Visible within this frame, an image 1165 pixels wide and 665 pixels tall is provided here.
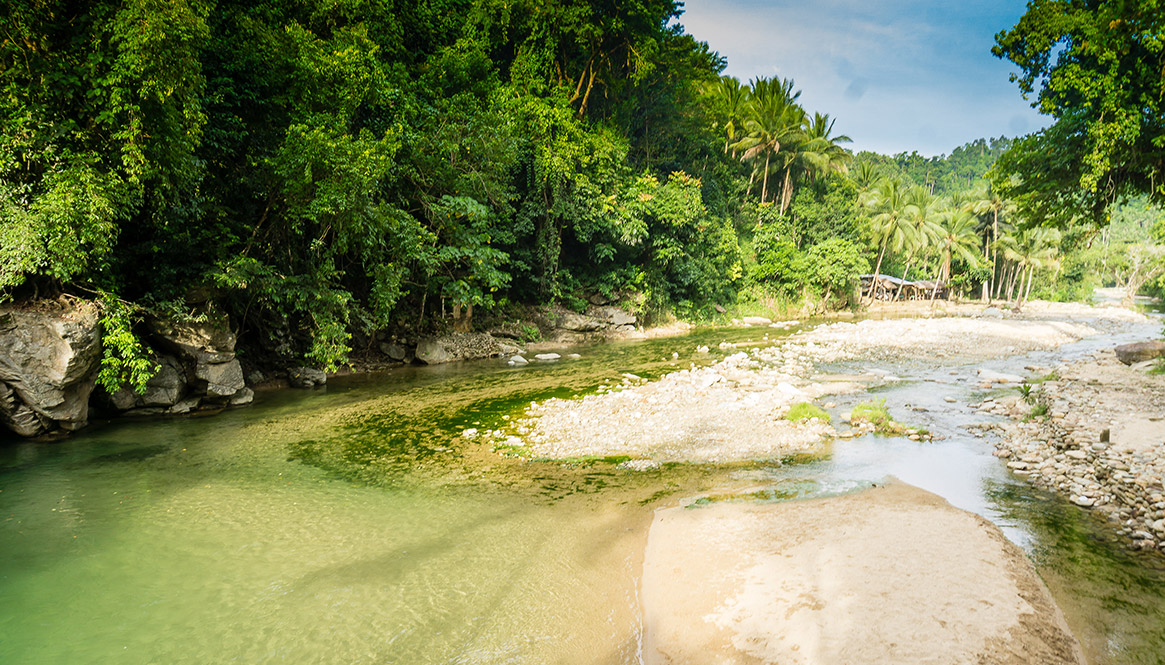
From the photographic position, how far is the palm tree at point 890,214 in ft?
148

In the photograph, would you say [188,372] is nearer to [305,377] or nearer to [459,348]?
[305,377]

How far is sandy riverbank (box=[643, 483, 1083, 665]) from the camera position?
12.3ft

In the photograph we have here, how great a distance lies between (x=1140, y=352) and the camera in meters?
15.0

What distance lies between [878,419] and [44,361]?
15055mm

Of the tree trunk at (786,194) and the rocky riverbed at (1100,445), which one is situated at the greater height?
the tree trunk at (786,194)

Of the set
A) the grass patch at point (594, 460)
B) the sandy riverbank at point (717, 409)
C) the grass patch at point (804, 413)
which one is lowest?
the grass patch at point (594, 460)

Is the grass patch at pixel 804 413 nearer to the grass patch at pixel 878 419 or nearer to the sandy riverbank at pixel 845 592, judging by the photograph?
the grass patch at pixel 878 419

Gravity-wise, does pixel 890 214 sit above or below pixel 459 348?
above

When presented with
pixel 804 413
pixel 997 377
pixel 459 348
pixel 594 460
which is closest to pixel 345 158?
pixel 459 348

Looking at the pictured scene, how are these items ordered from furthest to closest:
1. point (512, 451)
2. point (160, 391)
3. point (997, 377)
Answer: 1. point (997, 377)
2. point (160, 391)
3. point (512, 451)

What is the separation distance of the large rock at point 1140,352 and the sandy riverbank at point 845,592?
1502 cm

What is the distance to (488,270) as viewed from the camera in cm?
1881

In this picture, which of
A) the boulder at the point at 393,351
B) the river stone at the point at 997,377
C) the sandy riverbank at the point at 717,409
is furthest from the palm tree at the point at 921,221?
the boulder at the point at 393,351

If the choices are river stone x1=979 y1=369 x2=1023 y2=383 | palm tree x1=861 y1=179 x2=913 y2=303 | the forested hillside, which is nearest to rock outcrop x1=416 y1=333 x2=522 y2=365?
the forested hillside
